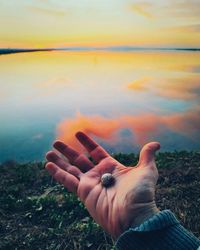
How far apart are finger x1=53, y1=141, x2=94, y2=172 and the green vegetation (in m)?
1.86

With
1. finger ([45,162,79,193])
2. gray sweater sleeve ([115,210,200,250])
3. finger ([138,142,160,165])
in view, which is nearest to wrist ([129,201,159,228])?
gray sweater sleeve ([115,210,200,250])

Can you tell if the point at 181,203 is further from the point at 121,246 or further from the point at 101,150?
the point at 121,246

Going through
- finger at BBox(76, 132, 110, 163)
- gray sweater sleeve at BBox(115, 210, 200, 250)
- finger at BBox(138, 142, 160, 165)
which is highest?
finger at BBox(138, 142, 160, 165)

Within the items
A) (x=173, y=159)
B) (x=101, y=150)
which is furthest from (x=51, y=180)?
(x=101, y=150)

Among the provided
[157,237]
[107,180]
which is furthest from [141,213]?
[107,180]

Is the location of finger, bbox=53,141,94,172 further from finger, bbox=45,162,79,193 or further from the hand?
finger, bbox=45,162,79,193

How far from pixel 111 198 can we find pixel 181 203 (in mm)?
3197

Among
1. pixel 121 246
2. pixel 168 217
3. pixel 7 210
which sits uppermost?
pixel 168 217

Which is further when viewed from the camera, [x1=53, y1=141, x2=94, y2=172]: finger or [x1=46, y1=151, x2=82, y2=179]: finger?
[x1=53, y1=141, x2=94, y2=172]: finger

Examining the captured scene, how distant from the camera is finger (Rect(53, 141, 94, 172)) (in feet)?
11.6

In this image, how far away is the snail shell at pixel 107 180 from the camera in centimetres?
316

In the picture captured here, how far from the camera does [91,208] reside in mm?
3166

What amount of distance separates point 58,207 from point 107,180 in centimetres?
316

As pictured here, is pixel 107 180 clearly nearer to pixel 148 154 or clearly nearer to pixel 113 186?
pixel 113 186
